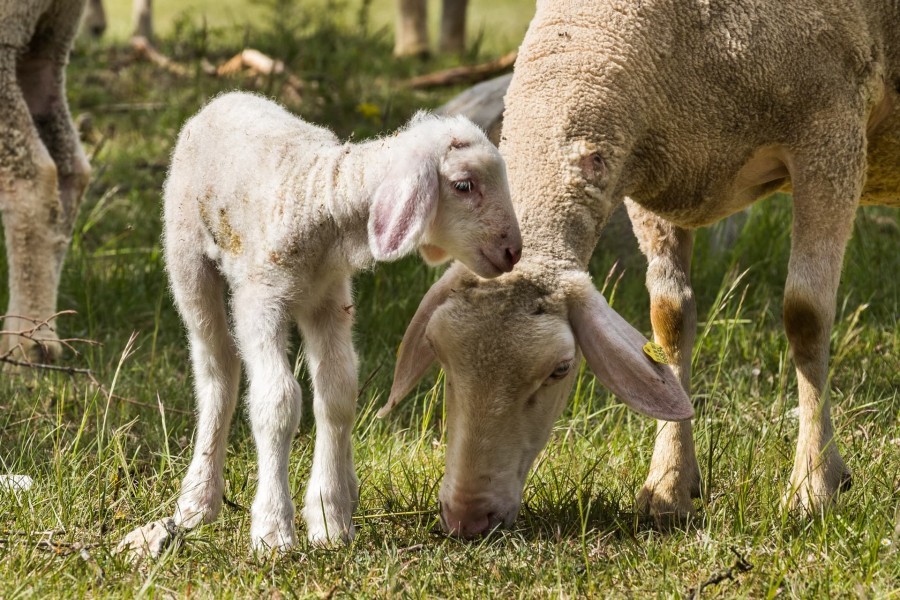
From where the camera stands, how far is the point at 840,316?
578cm

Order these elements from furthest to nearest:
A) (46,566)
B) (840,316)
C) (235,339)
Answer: (840,316)
(235,339)
(46,566)

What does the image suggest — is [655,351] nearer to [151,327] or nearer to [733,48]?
[733,48]

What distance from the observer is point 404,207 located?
10.2ft

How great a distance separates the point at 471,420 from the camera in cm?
353

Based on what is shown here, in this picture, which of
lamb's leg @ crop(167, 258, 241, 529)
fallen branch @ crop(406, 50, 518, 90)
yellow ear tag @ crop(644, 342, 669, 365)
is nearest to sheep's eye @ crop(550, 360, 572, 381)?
yellow ear tag @ crop(644, 342, 669, 365)

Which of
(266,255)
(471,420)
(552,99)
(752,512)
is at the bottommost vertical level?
(752,512)

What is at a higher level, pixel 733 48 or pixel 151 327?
pixel 733 48

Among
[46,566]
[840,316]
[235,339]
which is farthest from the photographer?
[840,316]

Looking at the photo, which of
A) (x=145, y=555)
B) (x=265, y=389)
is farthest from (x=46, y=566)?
(x=265, y=389)

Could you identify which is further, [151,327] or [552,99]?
[151,327]

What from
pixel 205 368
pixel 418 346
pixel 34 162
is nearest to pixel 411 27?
pixel 34 162

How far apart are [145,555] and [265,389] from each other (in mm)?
544

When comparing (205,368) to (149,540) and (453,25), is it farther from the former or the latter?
(453,25)

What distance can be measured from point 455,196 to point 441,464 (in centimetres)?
126
